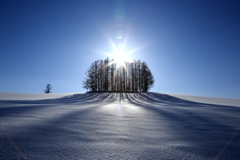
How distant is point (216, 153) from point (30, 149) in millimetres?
1400

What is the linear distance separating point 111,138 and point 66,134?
1.57 feet

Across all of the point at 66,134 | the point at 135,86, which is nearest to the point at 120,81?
the point at 135,86

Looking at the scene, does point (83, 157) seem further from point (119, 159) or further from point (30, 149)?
point (30, 149)

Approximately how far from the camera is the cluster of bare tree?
Result: 21.1 metres

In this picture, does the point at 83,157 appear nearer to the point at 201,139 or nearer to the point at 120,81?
the point at 201,139

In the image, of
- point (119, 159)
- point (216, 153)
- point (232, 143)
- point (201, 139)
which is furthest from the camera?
point (201, 139)

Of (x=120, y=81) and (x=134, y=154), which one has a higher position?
(x=120, y=81)

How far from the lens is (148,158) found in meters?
0.86

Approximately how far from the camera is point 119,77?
71.3ft

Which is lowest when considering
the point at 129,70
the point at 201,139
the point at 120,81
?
the point at 201,139

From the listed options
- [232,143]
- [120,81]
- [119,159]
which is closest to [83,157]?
[119,159]

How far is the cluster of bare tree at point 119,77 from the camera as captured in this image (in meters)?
21.1

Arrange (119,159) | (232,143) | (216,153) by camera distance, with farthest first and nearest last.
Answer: (232,143) < (216,153) < (119,159)

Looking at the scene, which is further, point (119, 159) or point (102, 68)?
point (102, 68)
